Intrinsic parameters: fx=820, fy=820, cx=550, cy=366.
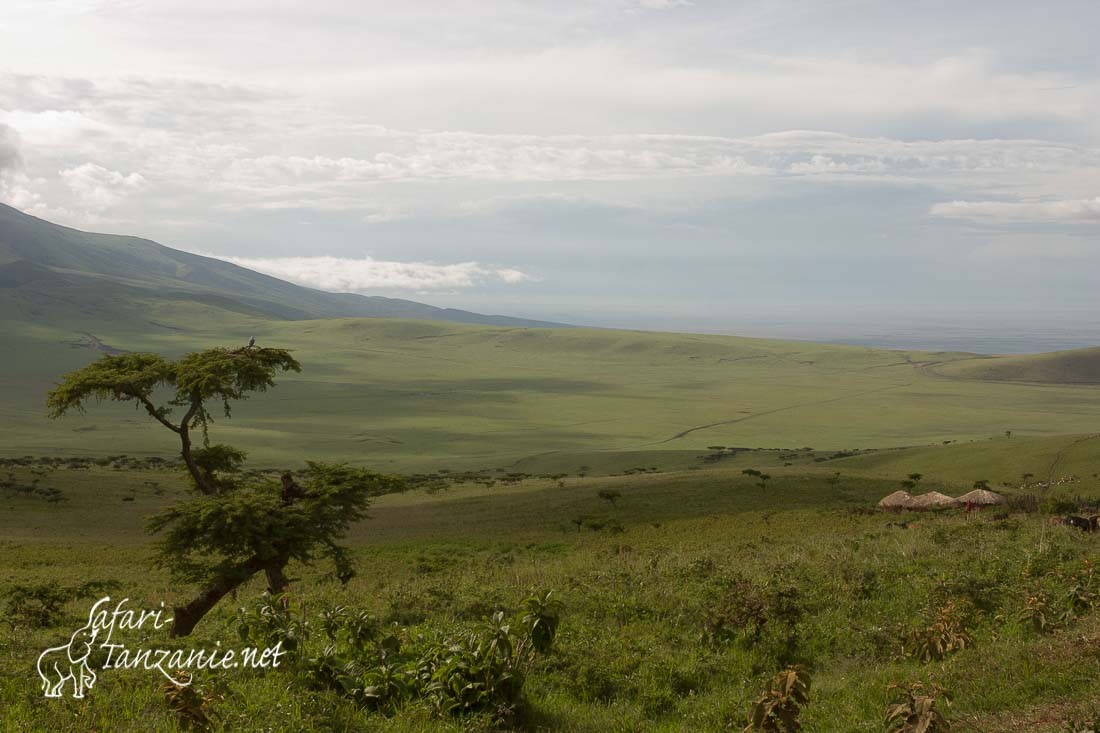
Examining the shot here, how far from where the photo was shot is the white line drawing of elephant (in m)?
8.64

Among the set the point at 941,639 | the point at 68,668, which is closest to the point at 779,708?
the point at 941,639

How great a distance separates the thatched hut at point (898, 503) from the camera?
30.8m

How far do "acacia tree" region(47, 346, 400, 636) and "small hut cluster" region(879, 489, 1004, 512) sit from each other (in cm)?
2087

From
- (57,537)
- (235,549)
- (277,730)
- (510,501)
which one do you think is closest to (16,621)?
(235,549)

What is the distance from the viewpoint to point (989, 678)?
32.1 feet

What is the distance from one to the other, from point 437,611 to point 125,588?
1163 centimetres

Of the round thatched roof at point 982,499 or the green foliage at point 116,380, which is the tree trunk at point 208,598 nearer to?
the green foliage at point 116,380

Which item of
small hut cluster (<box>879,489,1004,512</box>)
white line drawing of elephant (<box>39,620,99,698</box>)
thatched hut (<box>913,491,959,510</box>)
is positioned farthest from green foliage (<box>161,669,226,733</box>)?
thatched hut (<box>913,491,959,510</box>)

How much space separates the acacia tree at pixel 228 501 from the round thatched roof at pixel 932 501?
21.3 metres

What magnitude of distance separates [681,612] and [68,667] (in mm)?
9216

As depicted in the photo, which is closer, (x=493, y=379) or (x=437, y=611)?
(x=437, y=611)

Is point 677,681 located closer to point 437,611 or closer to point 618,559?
point 437,611

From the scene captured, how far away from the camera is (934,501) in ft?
101

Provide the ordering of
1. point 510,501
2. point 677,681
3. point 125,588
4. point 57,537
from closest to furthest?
point 677,681
point 125,588
point 57,537
point 510,501
